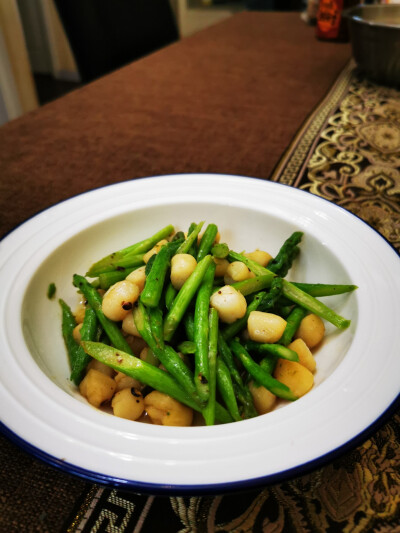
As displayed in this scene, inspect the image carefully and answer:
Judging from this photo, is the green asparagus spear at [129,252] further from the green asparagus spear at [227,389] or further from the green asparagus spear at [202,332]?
the green asparagus spear at [227,389]

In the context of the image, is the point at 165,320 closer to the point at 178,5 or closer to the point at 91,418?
the point at 91,418

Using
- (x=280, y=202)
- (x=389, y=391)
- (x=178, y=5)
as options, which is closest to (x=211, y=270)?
(x=280, y=202)

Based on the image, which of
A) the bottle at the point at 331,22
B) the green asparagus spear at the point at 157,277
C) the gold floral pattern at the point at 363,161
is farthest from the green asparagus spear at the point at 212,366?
the bottle at the point at 331,22

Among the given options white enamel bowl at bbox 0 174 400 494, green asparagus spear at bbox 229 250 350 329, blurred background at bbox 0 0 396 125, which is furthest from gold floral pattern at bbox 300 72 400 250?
blurred background at bbox 0 0 396 125

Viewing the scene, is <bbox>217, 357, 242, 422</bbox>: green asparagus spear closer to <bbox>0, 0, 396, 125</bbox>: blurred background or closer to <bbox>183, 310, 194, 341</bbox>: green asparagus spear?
<bbox>183, 310, 194, 341</bbox>: green asparagus spear

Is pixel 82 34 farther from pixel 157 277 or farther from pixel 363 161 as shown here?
pixel 157 277

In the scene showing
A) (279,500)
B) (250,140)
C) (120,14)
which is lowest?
(279,500)

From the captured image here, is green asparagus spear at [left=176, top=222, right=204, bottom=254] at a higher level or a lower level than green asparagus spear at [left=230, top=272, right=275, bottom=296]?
higher
